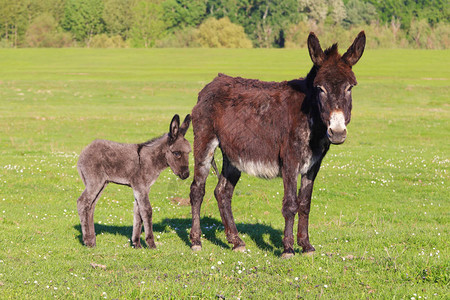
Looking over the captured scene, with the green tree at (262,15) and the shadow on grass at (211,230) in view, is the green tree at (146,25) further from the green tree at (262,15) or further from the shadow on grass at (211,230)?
the shadow on grass at (211,230)

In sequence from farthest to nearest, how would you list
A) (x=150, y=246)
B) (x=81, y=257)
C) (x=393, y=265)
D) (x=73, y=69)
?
(x=73, y=69) < (x=150, y=246) < (x=81, y=257) < (x=393, y=265)

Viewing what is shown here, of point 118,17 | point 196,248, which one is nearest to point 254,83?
point 196,248

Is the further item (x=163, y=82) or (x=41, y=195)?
(x=163, y=82)

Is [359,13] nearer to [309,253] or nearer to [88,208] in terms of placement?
[88,208]

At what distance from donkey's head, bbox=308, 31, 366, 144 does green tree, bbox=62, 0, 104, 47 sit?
13599 centimetres

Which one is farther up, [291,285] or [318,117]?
Result: [318,117]

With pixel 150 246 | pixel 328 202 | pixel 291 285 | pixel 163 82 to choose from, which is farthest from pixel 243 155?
pixel 163 82

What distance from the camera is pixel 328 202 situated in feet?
55.9

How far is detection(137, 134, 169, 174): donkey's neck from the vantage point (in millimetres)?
10781

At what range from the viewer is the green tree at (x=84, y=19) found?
139m

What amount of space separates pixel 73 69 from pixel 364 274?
78.2 meters

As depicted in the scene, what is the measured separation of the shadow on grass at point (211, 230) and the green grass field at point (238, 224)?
0.05 metres

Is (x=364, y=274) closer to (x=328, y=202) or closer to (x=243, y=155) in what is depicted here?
(x=243, y=155)

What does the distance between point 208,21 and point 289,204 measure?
406ft
